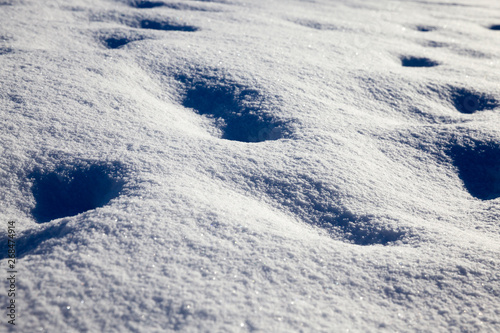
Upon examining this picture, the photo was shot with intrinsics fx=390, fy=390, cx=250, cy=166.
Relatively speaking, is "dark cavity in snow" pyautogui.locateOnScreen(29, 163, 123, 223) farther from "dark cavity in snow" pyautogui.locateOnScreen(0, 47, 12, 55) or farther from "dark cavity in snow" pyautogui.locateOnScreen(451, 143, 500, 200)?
"dark cavity in snow" pyautogui.locateOnScreen(451, 143, 500, 200)

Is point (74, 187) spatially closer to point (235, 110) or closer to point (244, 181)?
point (244, 181)

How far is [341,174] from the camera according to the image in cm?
119

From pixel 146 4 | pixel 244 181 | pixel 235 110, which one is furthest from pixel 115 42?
pixel 244 181

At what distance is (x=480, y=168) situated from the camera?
4.35ft

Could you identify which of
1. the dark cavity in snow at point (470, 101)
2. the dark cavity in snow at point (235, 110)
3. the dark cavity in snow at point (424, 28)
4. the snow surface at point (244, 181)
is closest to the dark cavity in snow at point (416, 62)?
the snow surface at point (244, 181)

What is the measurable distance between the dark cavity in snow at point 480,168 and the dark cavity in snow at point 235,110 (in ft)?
2.05

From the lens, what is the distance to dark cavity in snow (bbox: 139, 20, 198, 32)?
2.21 meters

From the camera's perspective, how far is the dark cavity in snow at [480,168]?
49.9 inches

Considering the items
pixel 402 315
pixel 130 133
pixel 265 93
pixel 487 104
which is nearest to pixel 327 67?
pixel 265 93

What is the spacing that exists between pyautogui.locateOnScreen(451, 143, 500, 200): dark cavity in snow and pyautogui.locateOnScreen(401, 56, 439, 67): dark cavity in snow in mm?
788

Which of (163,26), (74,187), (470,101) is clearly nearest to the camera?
(74,187)

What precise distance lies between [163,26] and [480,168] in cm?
177

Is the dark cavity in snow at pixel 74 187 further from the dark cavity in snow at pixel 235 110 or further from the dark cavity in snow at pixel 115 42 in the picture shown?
the dark cavity in snow at pixel 115 42

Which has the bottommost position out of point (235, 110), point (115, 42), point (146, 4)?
point (235, 110)
